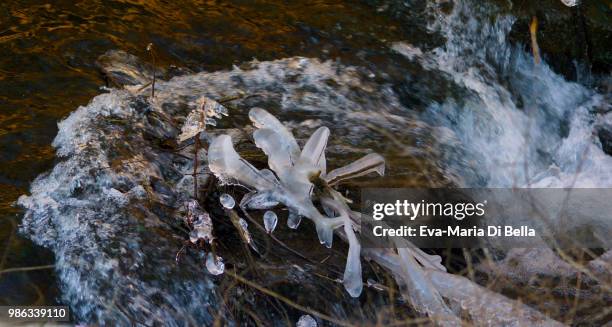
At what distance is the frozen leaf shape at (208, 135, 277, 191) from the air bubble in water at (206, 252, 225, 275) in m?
0.24

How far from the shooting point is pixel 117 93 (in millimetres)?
2943

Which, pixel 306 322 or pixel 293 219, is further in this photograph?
pixel 293 219

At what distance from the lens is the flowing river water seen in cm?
295

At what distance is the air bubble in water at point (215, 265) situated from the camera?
2.24 meters

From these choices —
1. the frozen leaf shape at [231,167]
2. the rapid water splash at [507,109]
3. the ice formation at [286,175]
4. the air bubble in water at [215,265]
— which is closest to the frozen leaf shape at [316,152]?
the ice formation at [286,175]

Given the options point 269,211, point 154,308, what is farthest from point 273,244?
point 154,308

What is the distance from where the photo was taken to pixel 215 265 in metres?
2.25

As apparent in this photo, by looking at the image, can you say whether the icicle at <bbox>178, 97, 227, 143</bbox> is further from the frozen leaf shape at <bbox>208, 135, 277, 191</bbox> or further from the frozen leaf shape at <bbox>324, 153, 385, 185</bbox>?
the frozen leaf shape at <bbox>324, 153, 385, 185</bbox>

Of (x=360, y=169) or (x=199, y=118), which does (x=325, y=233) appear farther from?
(x=199, y=118)

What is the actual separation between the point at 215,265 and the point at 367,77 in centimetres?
145

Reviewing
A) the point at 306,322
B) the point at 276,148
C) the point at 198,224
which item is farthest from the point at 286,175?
the point at 306,322

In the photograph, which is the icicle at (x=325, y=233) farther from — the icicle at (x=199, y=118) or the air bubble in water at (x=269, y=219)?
the icicle at (x=199, y=118)

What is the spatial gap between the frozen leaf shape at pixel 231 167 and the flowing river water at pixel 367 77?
396 millimetres

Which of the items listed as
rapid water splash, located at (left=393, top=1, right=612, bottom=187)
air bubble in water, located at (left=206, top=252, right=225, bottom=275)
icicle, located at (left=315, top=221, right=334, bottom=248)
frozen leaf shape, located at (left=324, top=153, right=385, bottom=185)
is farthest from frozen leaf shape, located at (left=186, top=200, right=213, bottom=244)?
rapid water splash, located at (left=393, top=1, right=612, bottom=187)
